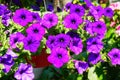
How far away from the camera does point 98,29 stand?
3037 mm

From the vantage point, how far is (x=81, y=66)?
2.73 m

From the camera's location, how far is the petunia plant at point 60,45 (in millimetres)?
2693

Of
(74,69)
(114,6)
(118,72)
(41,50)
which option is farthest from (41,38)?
(114,6)

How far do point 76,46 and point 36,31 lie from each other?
328 millimetres

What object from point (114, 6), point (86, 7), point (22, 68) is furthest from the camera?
point (114, 6)

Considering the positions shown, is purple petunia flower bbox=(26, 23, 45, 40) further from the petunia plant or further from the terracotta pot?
the terracotta pot

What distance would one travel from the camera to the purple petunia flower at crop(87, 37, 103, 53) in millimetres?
2748

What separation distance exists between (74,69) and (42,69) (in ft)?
1.81

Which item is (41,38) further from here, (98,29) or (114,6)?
(114,6)

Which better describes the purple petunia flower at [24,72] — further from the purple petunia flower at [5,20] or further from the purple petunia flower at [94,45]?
the purple petunia flower at [5,20]

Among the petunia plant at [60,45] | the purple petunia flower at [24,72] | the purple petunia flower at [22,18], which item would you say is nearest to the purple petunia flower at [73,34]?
the petunia plant at [60,45]

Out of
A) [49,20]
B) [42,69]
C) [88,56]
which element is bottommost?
[42,69]

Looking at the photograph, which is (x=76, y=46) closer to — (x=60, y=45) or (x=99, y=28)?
(x=60, y=45)

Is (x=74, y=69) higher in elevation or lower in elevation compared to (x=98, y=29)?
lower
